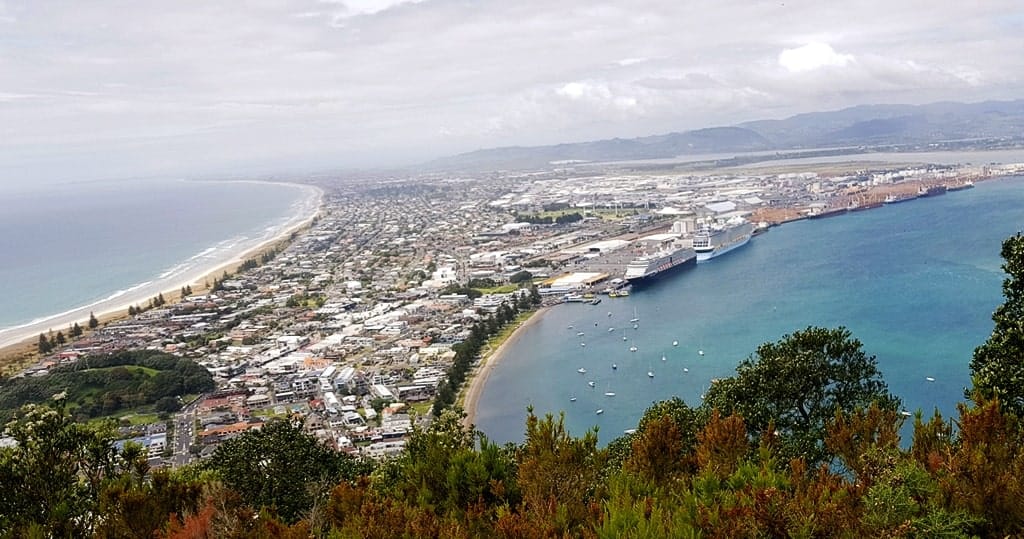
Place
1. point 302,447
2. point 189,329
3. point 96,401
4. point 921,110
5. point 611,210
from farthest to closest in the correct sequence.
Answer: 1. point 921,110
2. point 611,210
3. point 189,329
4. point 96,401
5. point 302,447

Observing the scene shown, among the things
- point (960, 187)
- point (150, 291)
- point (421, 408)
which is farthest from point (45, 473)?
point (960, 187)

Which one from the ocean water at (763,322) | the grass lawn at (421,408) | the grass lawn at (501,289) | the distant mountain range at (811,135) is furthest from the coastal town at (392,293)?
the distant mountain range at (811,135)

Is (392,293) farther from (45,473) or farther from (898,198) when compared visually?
(898,198)

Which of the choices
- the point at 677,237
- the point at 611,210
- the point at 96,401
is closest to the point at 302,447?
the point at 96,401

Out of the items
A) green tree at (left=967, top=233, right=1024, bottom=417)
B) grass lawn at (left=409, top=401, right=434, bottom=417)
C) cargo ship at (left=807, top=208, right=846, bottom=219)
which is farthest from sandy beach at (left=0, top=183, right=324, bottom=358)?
cargo ship at (left=807, top=208, right=846, bottom=219)

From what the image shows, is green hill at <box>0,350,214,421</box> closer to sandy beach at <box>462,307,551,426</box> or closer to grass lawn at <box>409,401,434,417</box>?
grass lawn at <box>409,401,434,417</box>

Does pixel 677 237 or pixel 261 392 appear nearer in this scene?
Result: pixel 261 392

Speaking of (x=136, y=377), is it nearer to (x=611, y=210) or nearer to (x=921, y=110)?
(x=611, y=210)
